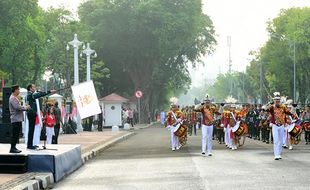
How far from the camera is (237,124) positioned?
25.8 metres

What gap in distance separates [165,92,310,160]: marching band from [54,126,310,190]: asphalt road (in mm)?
843

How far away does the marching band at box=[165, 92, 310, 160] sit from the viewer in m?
19.9

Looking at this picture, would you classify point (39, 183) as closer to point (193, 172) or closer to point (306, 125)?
point (193, 172)

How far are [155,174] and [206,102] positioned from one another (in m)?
6.99

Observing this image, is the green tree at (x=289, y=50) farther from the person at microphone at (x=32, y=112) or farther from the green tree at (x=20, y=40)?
the person at microphone at (x=32, y=112)

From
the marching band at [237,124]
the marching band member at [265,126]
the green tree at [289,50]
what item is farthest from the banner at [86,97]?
the green tree at [289,50]

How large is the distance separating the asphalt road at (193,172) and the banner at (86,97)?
8.28ft

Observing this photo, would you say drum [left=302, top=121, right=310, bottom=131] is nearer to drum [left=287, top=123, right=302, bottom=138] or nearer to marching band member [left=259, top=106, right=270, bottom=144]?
marching band member [left=259, top=106, right=270, bottom=144]

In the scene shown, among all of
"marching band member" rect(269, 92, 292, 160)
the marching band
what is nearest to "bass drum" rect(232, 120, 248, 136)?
the marching band

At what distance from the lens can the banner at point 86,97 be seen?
72.7 feet

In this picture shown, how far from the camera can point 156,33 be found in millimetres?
62531

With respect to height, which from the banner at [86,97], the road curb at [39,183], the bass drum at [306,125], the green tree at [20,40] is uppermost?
the green tree at [20,40]

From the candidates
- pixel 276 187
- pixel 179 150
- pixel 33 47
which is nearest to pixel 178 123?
pixel 179 150

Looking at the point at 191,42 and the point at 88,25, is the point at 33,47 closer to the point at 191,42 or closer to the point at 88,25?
the point at 88,25
